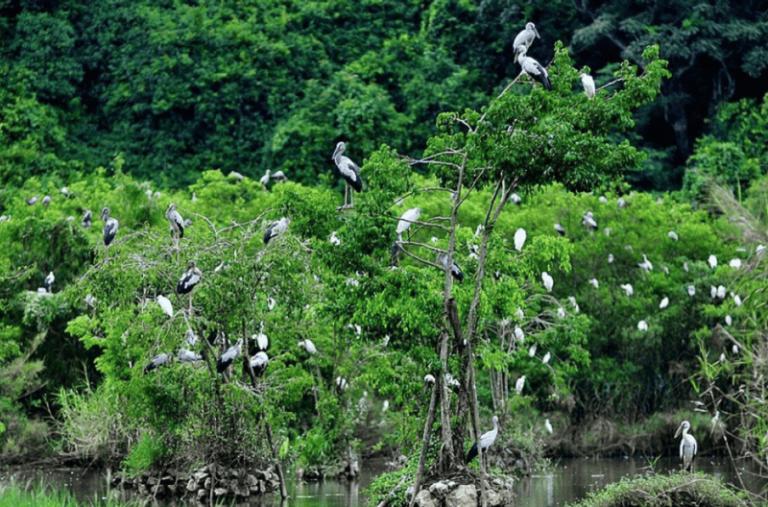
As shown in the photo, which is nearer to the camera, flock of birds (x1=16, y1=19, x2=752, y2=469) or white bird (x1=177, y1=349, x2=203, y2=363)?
flock of birds (x1=16, y1=19, x2=752, y2=469)

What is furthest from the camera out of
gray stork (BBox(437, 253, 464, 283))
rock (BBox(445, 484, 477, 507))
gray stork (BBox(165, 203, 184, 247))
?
gray stork (BBox(165, 203, 184, 247))

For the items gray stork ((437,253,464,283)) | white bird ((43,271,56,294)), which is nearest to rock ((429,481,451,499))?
gray stork ((437,253,464,283))

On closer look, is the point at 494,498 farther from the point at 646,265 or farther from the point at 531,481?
the point at 646,265

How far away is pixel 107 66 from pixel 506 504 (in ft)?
90.3

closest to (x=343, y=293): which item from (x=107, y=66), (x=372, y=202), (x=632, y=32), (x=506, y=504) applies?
(x=372, y=202)

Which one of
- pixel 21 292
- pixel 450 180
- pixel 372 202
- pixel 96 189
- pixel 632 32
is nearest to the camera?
pixel 372 202

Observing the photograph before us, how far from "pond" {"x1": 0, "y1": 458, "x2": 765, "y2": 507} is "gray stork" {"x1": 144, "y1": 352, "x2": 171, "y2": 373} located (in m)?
1.84

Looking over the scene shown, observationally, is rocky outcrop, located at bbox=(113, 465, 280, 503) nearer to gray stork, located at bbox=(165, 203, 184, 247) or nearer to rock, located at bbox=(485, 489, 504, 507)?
gray stork, located at bbox=(165, 203, 184, 247)

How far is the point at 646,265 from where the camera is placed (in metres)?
28.2

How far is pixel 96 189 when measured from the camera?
31.1 m

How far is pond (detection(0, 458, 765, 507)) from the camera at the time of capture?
20.0 m

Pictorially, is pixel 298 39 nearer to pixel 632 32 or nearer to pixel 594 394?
pixel 632 32

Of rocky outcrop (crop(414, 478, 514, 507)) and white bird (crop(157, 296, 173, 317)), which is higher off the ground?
white bird (crop(157, 296, 173, 317))

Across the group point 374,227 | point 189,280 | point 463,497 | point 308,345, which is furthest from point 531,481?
point 374,227
